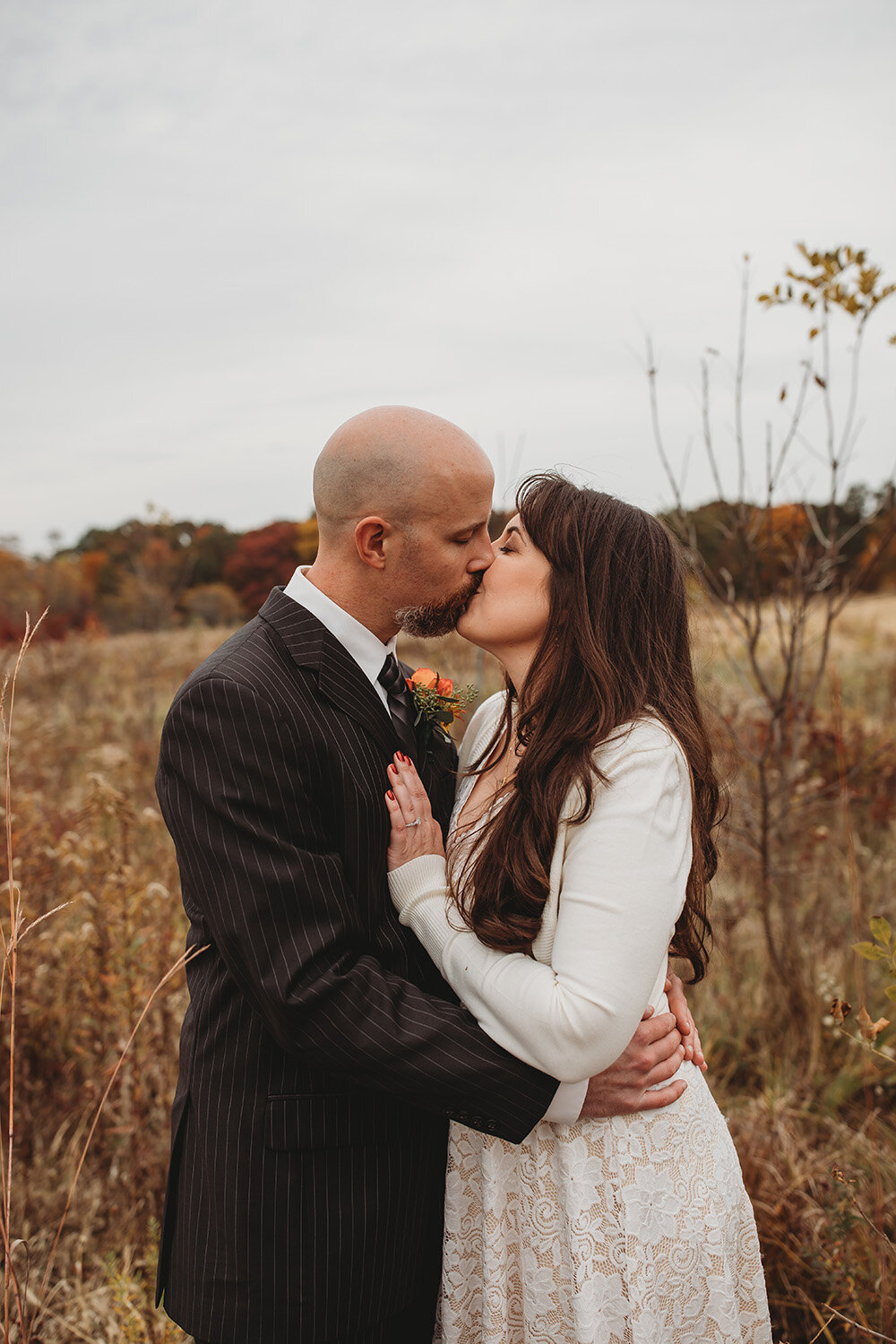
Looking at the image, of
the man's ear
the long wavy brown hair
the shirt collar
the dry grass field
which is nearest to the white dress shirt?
the shirt collar

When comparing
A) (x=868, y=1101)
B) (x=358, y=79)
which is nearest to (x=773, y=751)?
(x=868, y=1101)

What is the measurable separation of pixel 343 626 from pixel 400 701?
26 cm

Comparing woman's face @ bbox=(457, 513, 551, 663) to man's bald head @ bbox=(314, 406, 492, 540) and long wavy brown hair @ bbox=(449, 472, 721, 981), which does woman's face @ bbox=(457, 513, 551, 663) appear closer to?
long wavy brown hair @ bbox=(449, 472, 721, 981)

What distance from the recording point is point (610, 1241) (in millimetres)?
1729

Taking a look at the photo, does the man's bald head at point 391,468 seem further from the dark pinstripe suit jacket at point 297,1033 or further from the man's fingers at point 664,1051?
the man's fingers at point 664,1051

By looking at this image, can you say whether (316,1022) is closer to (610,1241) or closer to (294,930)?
(294,930)

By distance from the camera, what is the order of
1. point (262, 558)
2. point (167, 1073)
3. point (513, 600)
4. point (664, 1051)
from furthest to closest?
point (262, 558) → point (167, 1073) → point (513, 600) → point (664, 1051)

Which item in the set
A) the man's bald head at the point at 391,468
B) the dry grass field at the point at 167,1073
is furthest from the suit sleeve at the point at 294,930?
the dry grass field at the point at 167,1073

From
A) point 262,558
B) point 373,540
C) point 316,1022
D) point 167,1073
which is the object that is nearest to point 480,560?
point 373,540

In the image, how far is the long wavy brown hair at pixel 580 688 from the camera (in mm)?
1766

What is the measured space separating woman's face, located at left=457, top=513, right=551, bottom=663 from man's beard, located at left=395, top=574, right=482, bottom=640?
51 millimetres

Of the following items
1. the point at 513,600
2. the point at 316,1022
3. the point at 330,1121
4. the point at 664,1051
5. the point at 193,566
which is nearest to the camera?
the point at 316,1022

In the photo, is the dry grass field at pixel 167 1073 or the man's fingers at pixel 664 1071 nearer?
the man's fingers at pixel 664 1071

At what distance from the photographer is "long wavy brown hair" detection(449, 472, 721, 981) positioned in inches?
69.5
